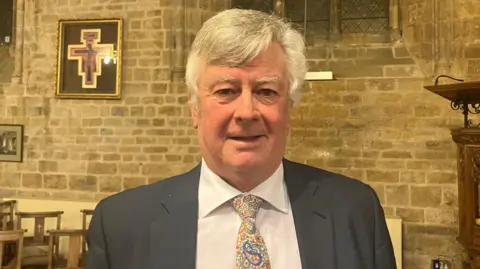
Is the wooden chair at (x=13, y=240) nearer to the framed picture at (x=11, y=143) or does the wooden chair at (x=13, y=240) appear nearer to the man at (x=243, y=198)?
the framed picture at (x=11, y=143)

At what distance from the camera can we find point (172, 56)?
6.07 metres

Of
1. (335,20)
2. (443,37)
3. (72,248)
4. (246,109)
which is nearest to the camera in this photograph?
(246,109)

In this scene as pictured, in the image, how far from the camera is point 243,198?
132 centimetres

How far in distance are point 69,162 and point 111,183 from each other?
599 millimetres

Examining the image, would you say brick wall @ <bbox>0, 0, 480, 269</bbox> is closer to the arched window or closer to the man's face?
the arched window

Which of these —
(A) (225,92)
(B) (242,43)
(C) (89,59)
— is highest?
(C) (89,59)

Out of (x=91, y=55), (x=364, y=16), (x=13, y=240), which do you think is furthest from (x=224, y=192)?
(x=91, y=55)

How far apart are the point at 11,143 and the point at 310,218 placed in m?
5.97

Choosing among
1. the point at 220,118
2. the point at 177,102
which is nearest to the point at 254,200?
the point at 220,118

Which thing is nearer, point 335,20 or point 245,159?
point 245,159

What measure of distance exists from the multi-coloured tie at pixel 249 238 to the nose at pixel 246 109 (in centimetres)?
23

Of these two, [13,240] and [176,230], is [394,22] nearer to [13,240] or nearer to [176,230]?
[13,240]

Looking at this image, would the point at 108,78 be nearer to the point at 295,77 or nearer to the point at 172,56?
the point at 172,56

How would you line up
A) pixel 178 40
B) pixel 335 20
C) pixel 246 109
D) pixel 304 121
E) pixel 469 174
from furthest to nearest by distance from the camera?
pixel 178 40
pixel 335 20
pixel 304 121
pixel 469 174
pixel 246 109
